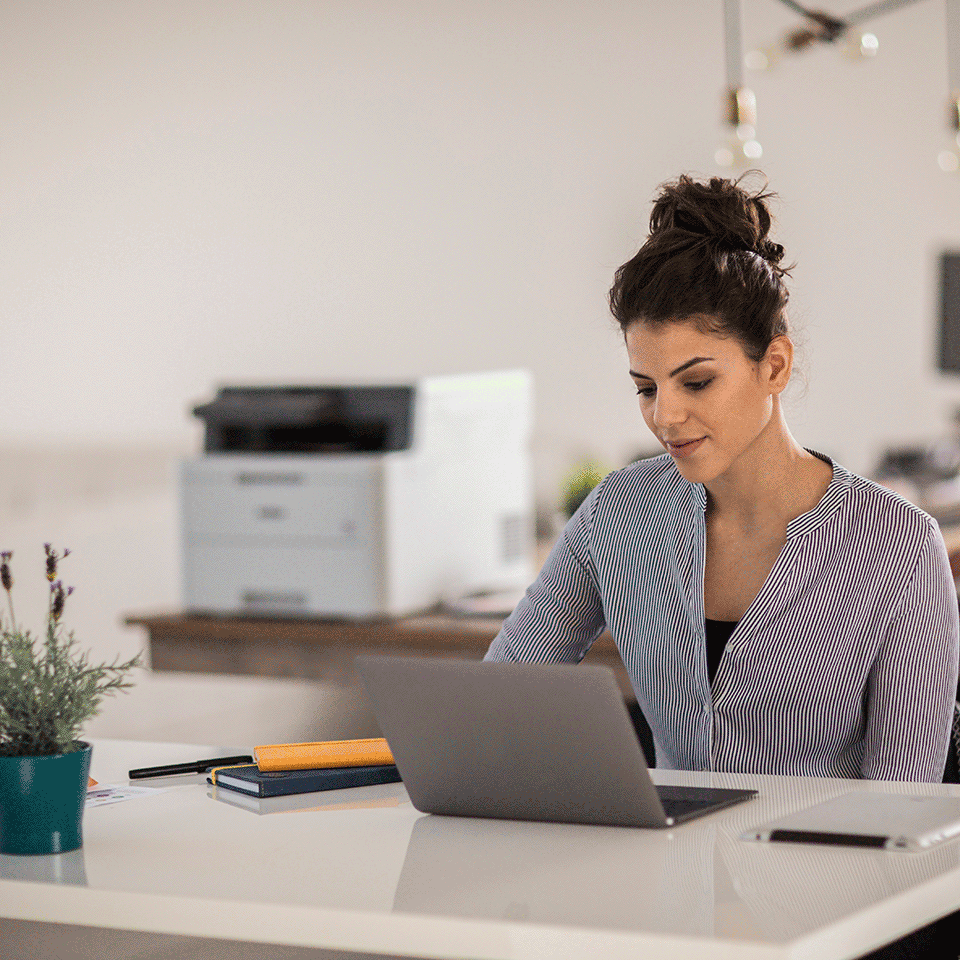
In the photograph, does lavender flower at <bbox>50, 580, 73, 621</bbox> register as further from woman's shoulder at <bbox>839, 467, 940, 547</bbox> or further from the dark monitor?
the dark monitor

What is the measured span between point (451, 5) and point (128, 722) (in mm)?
2729

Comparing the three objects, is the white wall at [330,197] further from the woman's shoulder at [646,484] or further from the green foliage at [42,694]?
the green foliage at [42,694]

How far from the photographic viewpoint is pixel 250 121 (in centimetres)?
468

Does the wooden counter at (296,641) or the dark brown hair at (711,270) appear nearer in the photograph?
the dark brown hair at (711,270)

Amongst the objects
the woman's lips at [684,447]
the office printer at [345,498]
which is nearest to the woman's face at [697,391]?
the woman's lips at [684,447]

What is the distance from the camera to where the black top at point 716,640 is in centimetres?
183

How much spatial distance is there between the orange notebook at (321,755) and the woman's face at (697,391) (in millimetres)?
524

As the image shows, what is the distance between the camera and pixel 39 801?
1.26 meters

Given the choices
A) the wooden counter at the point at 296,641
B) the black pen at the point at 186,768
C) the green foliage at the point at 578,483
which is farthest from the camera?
the green foliage at the point at 578,483

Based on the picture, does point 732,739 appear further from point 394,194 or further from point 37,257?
point 394,194

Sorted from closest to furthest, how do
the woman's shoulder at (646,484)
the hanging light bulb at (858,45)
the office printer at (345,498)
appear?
the woman's shoulder at (646,484) → the office printer at (345,498) → the hanging light bulb at (858,45)

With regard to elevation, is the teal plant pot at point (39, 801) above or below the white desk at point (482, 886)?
above

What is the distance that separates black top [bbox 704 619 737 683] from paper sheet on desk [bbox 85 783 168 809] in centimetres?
69

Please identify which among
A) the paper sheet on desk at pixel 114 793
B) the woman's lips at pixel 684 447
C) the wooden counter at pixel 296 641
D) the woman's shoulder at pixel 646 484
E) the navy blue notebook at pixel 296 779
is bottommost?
the wooden counter at pixel 296 641
